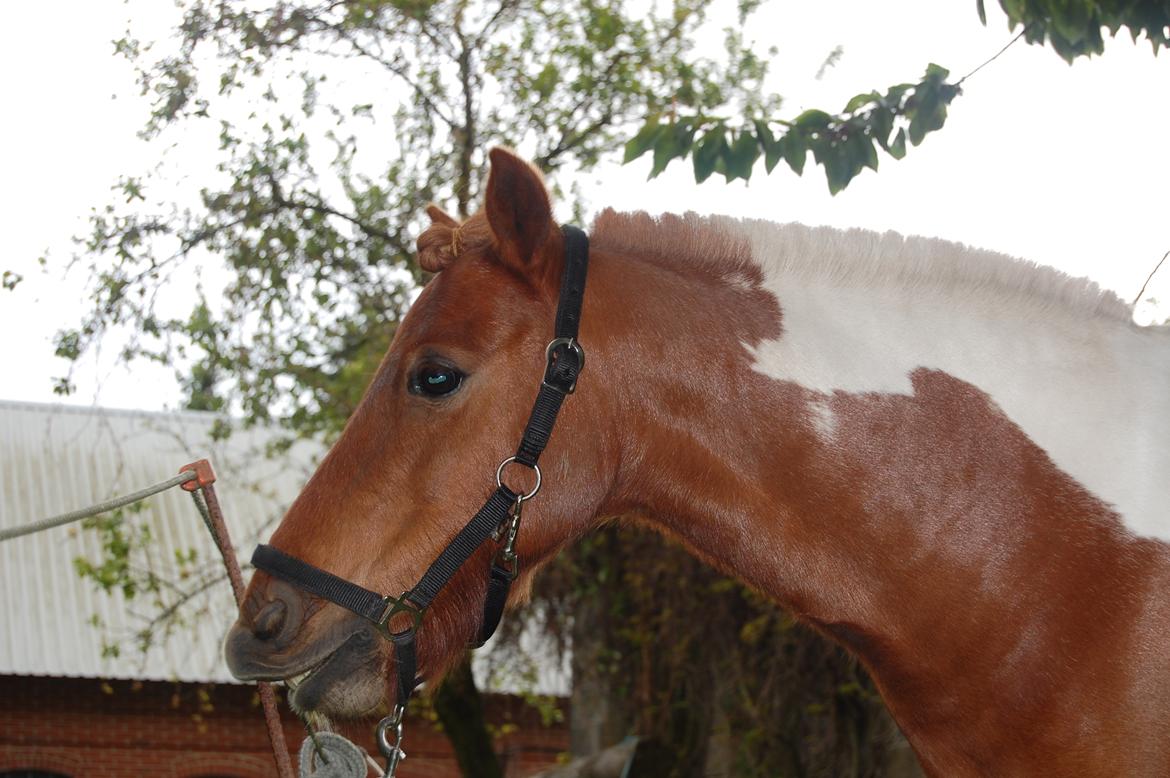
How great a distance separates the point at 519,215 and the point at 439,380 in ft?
1.42

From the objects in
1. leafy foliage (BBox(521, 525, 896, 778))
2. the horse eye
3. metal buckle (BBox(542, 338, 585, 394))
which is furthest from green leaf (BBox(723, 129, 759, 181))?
leafy foliage (BBox(521, 525, 896, 778))

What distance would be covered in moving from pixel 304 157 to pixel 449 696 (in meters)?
4.48

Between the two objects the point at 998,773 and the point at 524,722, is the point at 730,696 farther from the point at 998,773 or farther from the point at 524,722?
the point at 524,722

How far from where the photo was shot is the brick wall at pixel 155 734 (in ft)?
51.7

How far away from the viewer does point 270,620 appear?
248 cm

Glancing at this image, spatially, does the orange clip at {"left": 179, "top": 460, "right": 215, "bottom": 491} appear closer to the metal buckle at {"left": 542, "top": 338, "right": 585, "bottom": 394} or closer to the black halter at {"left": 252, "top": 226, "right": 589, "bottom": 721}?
the black halter at {"left": 252, "top": 226, "right": 589, "bottom": 721}

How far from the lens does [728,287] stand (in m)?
2.67

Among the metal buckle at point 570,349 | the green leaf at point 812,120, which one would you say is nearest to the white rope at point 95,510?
the metal buckle at point 570,349

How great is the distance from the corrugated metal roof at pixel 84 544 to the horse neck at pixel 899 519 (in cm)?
1188

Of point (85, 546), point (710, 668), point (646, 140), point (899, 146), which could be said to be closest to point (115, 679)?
point (85, 546)

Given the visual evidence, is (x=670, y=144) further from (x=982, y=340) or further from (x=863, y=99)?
(x=982, y=340)

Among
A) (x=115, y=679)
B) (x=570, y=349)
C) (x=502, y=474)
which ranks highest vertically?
(x=570, y=349)

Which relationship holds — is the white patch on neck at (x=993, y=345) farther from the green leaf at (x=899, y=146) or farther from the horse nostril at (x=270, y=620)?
the green leaf at (x=899, y=146)

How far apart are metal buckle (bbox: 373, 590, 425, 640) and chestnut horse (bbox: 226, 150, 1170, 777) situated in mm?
35
